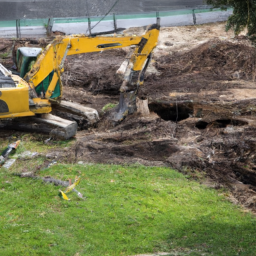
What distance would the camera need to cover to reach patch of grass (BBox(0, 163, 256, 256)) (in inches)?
282

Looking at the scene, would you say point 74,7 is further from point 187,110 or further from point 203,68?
point 187,110

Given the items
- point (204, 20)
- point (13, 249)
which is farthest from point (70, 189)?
point (204, 20)

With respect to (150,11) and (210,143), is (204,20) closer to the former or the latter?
(150,11)

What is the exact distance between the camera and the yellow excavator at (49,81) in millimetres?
11125

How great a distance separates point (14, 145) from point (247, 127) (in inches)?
248

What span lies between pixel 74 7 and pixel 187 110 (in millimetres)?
12955

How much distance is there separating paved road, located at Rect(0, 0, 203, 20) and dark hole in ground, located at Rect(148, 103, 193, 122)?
1161cm

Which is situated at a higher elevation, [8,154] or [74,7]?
[74,7]

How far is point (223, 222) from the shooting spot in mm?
8203

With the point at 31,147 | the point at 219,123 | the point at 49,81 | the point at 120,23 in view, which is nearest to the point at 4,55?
the point at 120,23

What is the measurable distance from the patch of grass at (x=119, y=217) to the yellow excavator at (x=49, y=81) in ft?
7.38

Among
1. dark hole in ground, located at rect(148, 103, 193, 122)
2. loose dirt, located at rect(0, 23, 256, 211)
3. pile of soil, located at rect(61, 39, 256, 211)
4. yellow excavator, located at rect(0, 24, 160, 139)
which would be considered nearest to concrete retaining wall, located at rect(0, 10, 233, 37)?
loose dirt, located at rect(0, 23, 256, 211)

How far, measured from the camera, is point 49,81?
11.8 m

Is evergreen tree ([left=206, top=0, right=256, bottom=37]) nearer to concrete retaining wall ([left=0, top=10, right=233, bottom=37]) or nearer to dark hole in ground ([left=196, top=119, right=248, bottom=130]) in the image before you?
dark hole in ground ([left=196, top=119, right=248, bottom=130])
